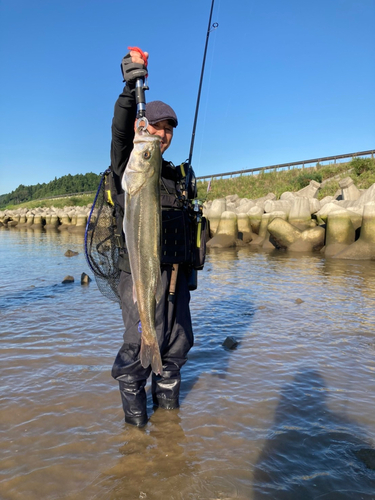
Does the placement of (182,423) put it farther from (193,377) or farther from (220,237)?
(220,237)

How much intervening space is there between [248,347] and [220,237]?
15799 mm

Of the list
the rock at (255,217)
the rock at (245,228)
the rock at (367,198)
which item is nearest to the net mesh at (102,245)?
the rock at (367,198)

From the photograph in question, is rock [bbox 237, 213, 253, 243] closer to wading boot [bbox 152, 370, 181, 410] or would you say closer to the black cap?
wading boot [bbox 152, 370, 181, 410]

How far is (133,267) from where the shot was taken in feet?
10.3

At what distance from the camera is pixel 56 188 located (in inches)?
5463

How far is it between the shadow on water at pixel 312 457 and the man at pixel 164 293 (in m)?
1.16

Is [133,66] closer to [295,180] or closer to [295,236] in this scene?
[295,236]

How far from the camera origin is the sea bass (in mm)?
2842

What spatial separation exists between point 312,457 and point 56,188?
145168 mm

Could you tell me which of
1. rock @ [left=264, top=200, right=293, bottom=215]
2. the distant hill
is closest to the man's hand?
rock @ [left=264, top=200, right=293, bottom=215]

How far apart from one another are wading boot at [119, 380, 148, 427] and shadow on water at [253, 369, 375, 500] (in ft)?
3.77

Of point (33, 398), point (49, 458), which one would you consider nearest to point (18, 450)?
point (49, 458)

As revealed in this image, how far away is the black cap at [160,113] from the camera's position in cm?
364

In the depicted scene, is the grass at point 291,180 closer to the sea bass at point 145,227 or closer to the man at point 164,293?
the man at point 164,293
